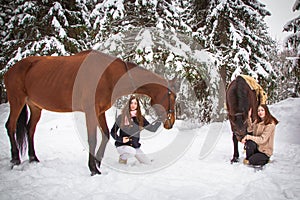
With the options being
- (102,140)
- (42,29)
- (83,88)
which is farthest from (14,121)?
(42,29)

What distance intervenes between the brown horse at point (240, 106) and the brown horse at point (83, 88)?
1.17 meters

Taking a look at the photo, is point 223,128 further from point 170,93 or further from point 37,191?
point 37,191

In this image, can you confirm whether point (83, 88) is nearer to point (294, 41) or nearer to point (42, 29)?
point (294, 41)

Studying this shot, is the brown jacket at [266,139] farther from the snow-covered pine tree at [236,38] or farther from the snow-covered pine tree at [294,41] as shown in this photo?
the snow-covered pine tree at [236,38]

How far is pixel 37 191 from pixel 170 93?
92.7 inches

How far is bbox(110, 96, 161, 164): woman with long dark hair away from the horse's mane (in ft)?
5.10

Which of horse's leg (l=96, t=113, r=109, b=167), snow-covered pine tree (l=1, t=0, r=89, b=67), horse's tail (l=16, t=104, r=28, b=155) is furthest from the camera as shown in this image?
snow-covered pine tree (l=1, t=0, r=89, b=67)

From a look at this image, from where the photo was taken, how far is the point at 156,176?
3352mm

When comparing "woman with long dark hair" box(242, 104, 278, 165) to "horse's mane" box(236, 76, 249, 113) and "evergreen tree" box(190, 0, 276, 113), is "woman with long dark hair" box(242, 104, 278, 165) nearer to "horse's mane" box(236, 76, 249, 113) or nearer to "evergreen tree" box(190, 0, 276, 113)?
"horse's mane" box(236, 76, 249, 113)

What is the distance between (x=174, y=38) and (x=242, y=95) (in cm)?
415

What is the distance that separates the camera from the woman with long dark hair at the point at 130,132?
4.01 meters

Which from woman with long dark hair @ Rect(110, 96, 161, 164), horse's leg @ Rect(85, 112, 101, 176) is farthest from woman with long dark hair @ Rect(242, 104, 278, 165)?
horse's leg @ Rect(85, 112, 101, 176)

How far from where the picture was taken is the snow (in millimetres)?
2625

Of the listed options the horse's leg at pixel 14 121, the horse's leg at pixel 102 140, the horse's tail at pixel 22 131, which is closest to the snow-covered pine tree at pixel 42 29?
the horse's tail at pixel 22 131
